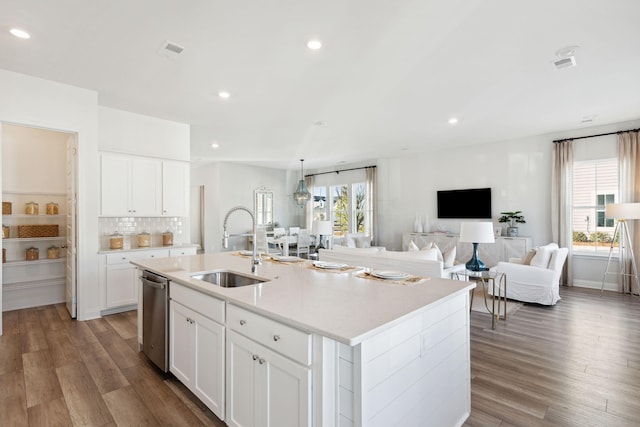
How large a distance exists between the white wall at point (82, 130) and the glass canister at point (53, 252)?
1137 mm

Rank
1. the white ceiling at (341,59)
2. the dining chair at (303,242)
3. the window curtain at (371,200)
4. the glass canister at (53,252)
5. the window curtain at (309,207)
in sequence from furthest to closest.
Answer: the window curtain at (309,207) → the window curtain at (371,200) → the dining chair at (303,242) → the glass canister at (53,252) → the white ceiling at (341,59)

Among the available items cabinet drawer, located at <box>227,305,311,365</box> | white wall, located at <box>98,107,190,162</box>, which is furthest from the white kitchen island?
white wall, located at <box>98,107,190,162</box>

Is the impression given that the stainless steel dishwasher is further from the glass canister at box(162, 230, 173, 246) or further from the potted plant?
the potted plant

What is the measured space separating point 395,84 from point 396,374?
125 inches

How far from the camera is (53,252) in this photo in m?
4.52

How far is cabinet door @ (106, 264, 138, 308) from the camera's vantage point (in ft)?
13.2

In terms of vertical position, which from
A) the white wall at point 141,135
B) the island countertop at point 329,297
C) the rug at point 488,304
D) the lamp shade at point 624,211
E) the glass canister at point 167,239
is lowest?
the rug at point 488,304

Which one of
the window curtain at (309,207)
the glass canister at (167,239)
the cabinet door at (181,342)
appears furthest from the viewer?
the window curtain at (309,207)

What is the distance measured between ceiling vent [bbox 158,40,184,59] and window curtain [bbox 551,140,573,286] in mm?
6343

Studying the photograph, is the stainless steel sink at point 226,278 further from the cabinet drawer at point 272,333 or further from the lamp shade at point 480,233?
the lamp shade at point 480,233

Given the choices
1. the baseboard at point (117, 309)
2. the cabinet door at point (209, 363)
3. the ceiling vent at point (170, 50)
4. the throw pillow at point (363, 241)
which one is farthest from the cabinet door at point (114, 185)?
the throw pillow at point (363, 241)

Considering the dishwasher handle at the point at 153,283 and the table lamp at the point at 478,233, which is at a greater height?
the table lamp at the point at 478,233

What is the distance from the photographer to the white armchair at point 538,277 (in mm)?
4395

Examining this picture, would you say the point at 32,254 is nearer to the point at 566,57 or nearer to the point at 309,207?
the point at 566,57
